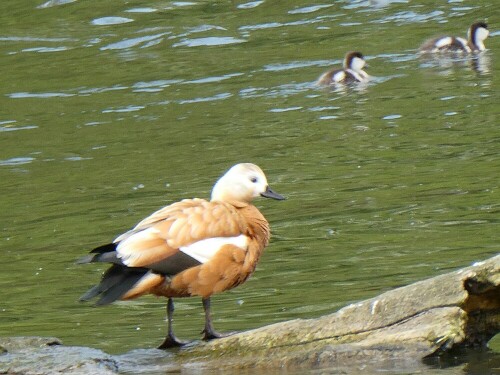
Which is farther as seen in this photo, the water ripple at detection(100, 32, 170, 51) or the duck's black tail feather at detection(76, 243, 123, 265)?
the water ripple at detection(100, 32, 170, 51)

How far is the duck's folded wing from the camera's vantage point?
21.1ft

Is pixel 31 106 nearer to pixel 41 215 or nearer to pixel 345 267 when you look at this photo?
pixel 41 215

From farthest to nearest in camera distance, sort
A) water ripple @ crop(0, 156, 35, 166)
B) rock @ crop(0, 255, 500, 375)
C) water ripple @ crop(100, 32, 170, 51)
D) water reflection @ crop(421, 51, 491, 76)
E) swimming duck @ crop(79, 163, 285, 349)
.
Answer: water ripple @ crop(100, 32, 170, 51), water reflection @ crop(421, 51, 491, 76), water ripple @ crop(0, 156, 35, 166), swimming duck @ crop(79, 163, 285, 349), rock @ crop(0, 255, 500, 375)

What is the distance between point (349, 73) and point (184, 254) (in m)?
10.5

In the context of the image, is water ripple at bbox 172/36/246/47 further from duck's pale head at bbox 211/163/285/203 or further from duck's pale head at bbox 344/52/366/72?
duck's pale head at bbox 211/163/285/203

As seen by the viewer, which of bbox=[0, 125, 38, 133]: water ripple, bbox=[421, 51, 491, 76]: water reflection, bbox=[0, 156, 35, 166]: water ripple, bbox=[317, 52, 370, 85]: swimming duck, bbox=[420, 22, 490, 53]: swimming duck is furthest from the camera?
bbox=[420, 22, 490, 53]: swimming duck

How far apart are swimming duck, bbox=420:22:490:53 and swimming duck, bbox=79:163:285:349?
1135cm

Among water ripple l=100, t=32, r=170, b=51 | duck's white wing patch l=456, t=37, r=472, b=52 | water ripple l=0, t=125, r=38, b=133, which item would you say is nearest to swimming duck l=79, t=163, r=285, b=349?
water ripple l=0, t=125, r=38, b=133

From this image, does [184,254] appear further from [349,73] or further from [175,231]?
[349,73]

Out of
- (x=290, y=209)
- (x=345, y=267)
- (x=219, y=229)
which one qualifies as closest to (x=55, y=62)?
(x=290, y=209)

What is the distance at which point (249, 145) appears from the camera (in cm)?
1415

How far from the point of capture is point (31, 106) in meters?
18.2

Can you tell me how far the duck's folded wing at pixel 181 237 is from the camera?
21.1ft

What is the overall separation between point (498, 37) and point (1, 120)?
7.58 meters
